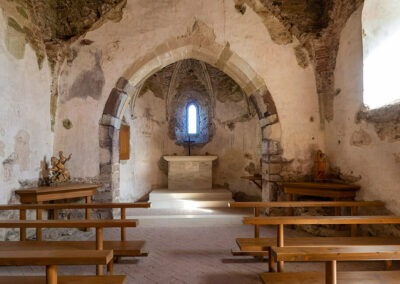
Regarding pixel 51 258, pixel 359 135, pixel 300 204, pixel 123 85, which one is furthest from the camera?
pixel 123 85

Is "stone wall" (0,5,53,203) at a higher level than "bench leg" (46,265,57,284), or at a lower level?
higher

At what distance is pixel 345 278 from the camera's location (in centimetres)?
219

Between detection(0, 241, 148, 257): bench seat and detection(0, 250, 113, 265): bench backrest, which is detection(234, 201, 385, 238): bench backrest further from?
detection(0, 250, 113, 265): bench backrest

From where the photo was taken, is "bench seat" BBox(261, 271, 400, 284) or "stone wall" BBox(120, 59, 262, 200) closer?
"bench seat" BBox(261, 271, 400, 284)

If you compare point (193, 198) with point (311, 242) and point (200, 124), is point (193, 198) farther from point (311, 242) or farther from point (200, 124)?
point (311, 242)

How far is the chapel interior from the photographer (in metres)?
3.49

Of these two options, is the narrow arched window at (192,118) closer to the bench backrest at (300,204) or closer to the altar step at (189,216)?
the altar step at (189,216)

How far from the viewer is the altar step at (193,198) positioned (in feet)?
23.0

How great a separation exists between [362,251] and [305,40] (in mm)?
4539

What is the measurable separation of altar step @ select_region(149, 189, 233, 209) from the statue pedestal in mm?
578

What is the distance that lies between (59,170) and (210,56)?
382cm

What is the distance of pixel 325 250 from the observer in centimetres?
184

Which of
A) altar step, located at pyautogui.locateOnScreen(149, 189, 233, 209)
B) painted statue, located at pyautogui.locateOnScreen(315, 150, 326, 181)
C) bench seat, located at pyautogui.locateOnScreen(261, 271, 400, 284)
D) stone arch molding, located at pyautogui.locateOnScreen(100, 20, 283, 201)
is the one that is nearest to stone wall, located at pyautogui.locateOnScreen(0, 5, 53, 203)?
stone arch molding, located at pyautogui.locateOnScreen(100, 20, 283, 201)

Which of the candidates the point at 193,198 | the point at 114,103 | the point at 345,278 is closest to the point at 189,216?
the point at 193,198
